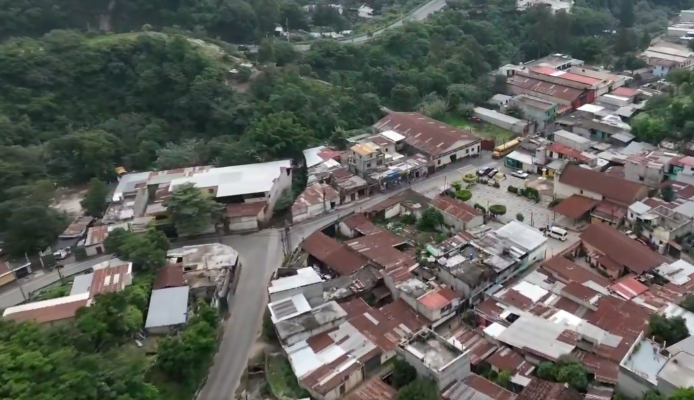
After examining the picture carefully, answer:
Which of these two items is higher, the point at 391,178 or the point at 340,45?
the point at 340,45

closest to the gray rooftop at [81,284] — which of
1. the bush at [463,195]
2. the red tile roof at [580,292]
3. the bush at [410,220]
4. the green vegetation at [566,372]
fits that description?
the bush at [410,220]

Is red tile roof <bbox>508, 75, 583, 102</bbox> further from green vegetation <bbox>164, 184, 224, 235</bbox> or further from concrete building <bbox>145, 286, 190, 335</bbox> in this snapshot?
concrete building <bbox>145, 286, 190, 335</bbox>

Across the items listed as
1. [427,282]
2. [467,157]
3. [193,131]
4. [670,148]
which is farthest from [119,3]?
[670,148]

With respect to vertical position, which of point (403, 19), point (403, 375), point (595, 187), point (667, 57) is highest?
point (403, 19)

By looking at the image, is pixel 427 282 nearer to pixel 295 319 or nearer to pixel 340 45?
pixel 295 319

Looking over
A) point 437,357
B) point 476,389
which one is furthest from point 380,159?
point 476,389

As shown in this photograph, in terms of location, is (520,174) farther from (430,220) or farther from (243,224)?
(243,224)
